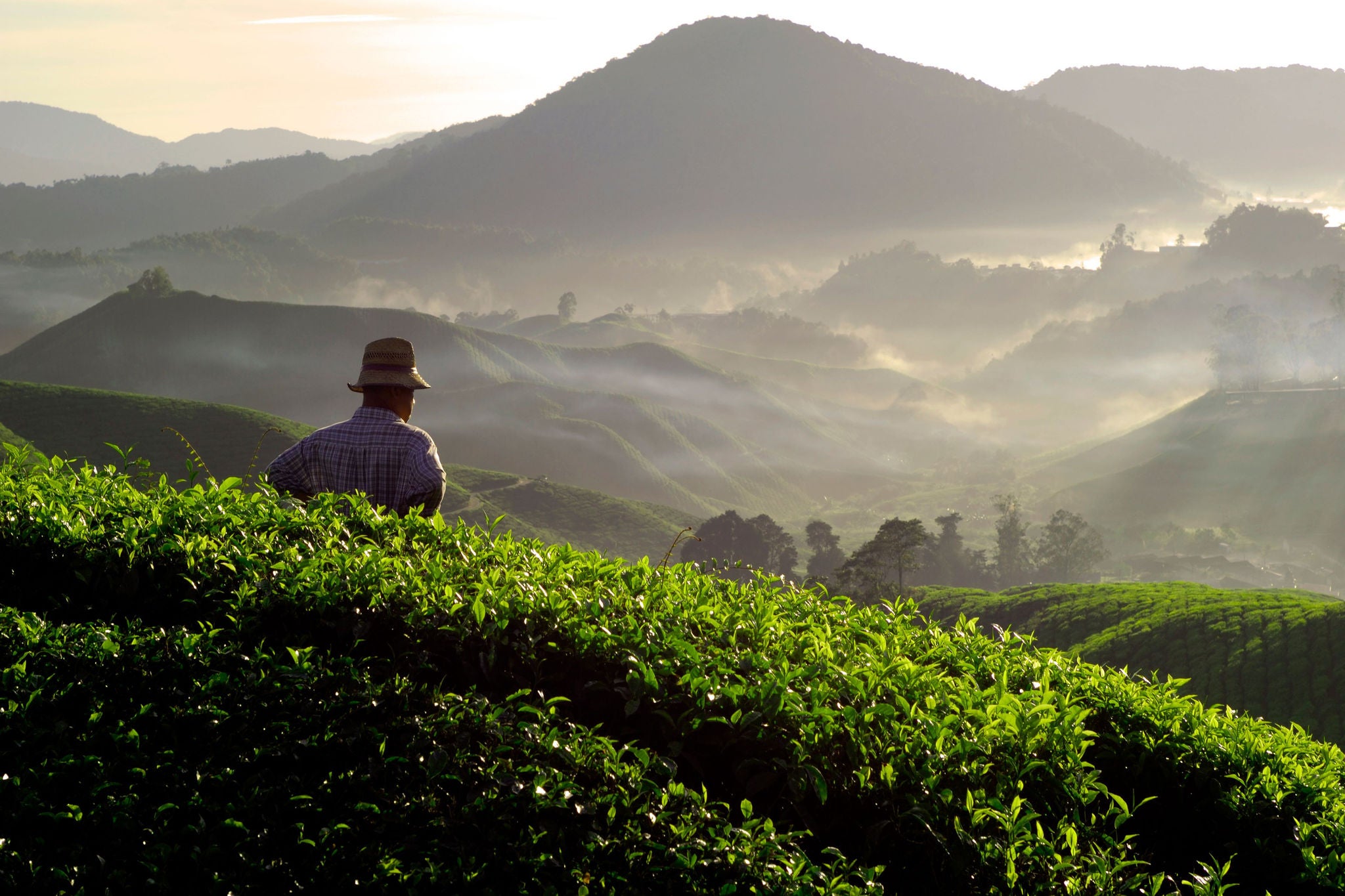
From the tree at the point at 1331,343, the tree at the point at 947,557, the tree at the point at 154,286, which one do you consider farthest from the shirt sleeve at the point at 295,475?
the tree at the point at 1331,343

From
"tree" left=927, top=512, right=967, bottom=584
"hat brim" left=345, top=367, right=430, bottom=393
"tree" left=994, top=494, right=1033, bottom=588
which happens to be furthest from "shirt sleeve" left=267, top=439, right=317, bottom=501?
"tree" left=994, top=494, right=1033, bottom=588

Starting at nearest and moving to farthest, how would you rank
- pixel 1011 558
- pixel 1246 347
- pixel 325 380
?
pixel 1011 558 → pixel 325 380 → pixel 1246 347

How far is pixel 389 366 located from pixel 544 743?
410 cm

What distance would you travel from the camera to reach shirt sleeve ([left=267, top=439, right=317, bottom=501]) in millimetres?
6859

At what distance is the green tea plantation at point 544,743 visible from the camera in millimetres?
3570

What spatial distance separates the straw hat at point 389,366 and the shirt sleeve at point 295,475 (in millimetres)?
636

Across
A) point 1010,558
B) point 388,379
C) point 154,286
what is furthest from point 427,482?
point 154,286

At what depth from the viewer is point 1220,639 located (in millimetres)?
40438

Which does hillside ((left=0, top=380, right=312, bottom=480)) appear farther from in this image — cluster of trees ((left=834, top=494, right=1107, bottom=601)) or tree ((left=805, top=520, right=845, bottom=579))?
cluster of trees ((left=834, top=494, right=1107, bottom=601))

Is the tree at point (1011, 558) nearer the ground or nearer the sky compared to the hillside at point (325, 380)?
nearer the ground

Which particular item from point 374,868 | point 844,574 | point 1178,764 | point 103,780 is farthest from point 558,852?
point 844,574

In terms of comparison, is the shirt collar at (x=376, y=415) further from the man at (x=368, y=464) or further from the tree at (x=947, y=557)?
the tree at (x=947, y=557)

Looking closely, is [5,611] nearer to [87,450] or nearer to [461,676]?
[461,676]

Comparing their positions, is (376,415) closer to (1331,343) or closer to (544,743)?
(544,743)
